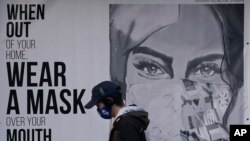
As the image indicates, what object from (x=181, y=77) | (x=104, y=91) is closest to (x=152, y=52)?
(x=181, y=77)

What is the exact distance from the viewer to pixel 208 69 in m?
6.08

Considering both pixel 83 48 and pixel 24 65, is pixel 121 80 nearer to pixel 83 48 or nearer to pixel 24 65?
pixel 83 48

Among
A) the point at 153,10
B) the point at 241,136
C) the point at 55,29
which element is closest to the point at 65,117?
the point at 55,29

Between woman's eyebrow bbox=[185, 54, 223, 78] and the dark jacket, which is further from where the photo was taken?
woman's eyebrow bbox=[185, 54, 223, 78]

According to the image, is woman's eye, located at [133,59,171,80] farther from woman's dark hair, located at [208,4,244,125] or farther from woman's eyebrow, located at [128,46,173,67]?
woman's dark hair, located at [208,4,244,125]

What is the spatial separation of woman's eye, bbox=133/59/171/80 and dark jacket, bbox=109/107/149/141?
194 cm

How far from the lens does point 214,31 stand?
19.9ft

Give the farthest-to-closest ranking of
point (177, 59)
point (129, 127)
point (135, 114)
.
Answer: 1. point (177, 59)
2. point (135, 114)
3. point (129, 127)

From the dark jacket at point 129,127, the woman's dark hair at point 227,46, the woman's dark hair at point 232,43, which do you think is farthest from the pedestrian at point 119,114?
the woman's dark hair at point 232,43

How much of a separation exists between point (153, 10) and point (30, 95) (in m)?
1.55

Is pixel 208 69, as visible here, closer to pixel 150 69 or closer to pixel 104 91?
pixel 150 69

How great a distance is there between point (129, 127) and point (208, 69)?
234 cm

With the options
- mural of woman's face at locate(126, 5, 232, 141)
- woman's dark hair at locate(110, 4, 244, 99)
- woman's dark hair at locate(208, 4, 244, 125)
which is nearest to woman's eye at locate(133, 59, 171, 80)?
mural of woman's face at locate(126, 5, 232, 141)

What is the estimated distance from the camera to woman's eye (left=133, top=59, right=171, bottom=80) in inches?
239
